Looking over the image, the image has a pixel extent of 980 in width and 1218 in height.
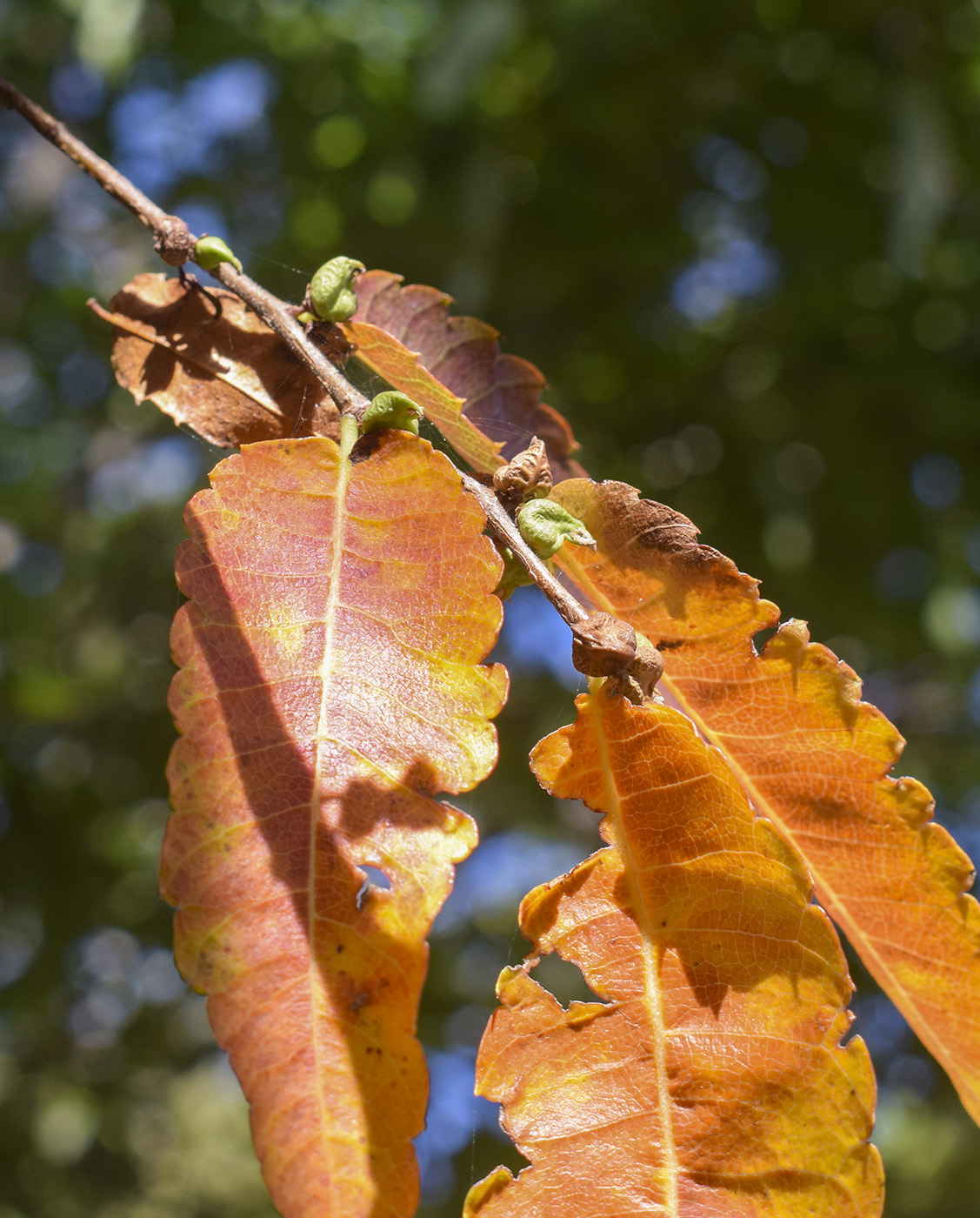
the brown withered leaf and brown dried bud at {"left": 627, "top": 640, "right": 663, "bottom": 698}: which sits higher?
the brown withered leaf

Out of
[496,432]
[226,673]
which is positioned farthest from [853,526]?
[226,673]

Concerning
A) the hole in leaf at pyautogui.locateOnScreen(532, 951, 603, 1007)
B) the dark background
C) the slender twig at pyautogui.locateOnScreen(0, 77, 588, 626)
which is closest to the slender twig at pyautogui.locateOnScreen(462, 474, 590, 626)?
the slender twig at pyautogui.locateOnScreen(0, 77, 588, 626)

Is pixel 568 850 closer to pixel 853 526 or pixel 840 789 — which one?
pixel 853 526

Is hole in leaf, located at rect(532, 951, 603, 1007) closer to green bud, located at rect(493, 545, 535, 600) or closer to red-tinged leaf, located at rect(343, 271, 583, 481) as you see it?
red-tinged leaf, located at rect(343, 271, 583, 481)

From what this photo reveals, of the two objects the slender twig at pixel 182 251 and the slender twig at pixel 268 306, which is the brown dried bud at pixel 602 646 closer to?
the slender twig at pixel 268 306

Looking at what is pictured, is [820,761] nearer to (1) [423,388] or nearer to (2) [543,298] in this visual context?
(1) [423,388]

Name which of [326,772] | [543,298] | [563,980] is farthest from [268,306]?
[563,980]
